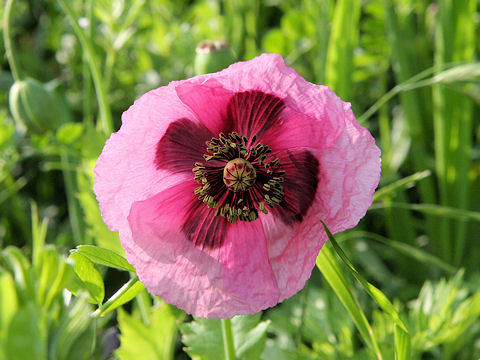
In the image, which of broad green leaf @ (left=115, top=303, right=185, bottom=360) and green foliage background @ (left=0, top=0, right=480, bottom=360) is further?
broad green leaf @ (left=115, top=303, right=185, bottom=360)

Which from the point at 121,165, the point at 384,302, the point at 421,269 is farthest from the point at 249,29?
the point at 384,302

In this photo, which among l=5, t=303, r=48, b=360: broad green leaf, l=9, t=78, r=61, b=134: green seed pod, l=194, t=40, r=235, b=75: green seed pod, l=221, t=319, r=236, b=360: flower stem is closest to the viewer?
l=5, t=303, r=48, b=360: broad green leaf

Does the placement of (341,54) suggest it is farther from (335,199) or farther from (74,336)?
(74,336)

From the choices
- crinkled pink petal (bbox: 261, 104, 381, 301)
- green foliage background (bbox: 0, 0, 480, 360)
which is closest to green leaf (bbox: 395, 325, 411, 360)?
green foliage background (bbox: 0, 0, 480, 360)

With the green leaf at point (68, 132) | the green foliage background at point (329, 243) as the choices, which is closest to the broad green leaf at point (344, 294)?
the green foliage background at point (329, 243)

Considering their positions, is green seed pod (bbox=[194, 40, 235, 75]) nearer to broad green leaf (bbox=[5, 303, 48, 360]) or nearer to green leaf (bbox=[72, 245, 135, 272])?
green leaf (bbox=[72, 245, 135, 272])

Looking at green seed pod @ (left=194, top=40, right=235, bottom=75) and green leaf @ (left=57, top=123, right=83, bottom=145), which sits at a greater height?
green seed pod @ (left=194, top=40, right=235, bottom=75)

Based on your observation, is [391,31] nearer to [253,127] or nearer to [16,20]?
[253,127]

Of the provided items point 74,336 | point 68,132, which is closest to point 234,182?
point 74,336
